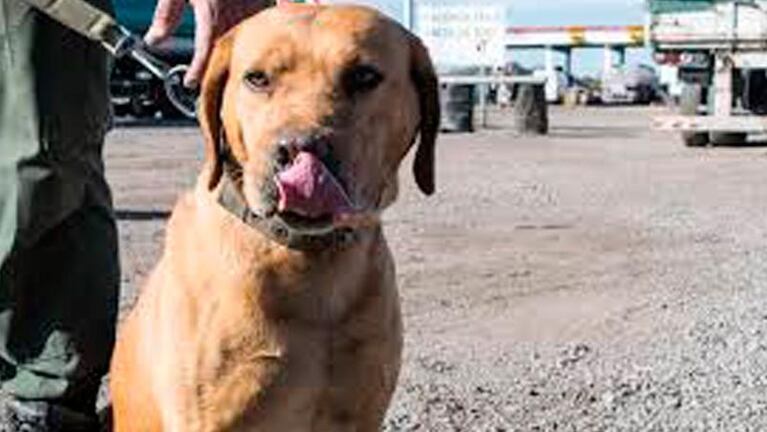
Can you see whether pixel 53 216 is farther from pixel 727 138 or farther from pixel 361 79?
pixel 727 138

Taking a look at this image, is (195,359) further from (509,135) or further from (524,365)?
(509,135)

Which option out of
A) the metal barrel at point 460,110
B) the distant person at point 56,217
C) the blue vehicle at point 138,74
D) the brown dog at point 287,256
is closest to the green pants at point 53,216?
the distant person at point 56,217

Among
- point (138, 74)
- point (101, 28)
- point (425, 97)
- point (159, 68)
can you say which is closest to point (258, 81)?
point (425, 97)

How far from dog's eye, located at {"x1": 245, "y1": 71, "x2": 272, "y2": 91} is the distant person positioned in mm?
734

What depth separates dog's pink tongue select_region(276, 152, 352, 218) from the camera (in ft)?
11.6

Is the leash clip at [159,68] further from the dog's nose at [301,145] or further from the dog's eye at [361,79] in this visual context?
the dog's nose at [301,145]

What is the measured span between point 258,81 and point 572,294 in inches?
222

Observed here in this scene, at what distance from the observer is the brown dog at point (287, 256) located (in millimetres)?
3779

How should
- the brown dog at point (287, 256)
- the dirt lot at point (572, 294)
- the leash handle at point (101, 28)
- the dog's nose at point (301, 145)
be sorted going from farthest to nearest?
1. the dirt lot at point (572, 294)
2. the leash handle at point (101, 28)
3. the brown dog at point (287, 256)
4. the dog's nose at point (301, 145)

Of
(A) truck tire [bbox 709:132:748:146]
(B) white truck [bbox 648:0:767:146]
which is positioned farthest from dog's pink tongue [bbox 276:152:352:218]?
(A) truck tire [bbox 709:132:748:146]

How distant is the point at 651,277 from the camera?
32.6 feet

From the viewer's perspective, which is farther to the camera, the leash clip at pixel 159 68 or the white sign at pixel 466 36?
the white sign at pixel 466 36

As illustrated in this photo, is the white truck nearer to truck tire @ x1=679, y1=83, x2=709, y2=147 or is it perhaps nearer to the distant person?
truck tire @ x1=679, y1=83, x2=709, y2=147

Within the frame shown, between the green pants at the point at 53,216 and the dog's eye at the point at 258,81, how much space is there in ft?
3.18
